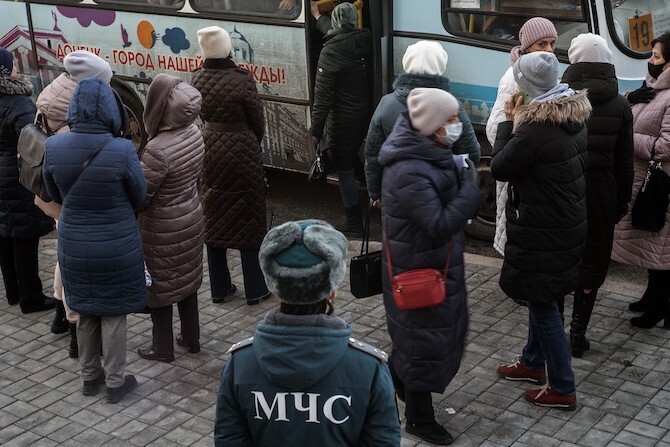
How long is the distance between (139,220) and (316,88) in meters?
2.73

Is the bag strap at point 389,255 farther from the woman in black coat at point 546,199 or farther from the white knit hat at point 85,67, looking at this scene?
the white knit hat at point 85,67

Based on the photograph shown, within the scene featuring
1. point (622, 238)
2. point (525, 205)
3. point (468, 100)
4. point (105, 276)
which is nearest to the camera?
point (525, 205)

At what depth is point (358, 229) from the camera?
866cm

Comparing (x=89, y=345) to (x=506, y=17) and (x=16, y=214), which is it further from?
(x=506, y=17)

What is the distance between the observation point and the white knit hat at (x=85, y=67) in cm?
593

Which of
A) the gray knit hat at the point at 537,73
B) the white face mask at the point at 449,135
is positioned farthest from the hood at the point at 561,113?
the white face mask at the point at 449,135

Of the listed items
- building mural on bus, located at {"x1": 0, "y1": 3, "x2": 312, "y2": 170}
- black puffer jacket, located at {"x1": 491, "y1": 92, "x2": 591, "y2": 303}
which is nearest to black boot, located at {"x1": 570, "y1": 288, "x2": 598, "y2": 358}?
black puffer jacket, located at {"x1": 491, "y1": 92, "x2": 591, "y2": 303}

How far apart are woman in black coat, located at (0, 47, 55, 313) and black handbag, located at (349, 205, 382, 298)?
239cm

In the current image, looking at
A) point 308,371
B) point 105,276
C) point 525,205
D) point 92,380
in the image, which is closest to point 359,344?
point 308,371

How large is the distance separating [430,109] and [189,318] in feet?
8.03

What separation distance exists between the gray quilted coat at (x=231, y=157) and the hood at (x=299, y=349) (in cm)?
386

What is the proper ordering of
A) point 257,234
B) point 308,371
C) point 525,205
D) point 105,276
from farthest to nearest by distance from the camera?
point 257,234, point 105,276, point 525,205, point 308,371

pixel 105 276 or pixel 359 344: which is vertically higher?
pixel 359 344

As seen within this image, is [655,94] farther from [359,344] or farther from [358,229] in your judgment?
[359,344]
